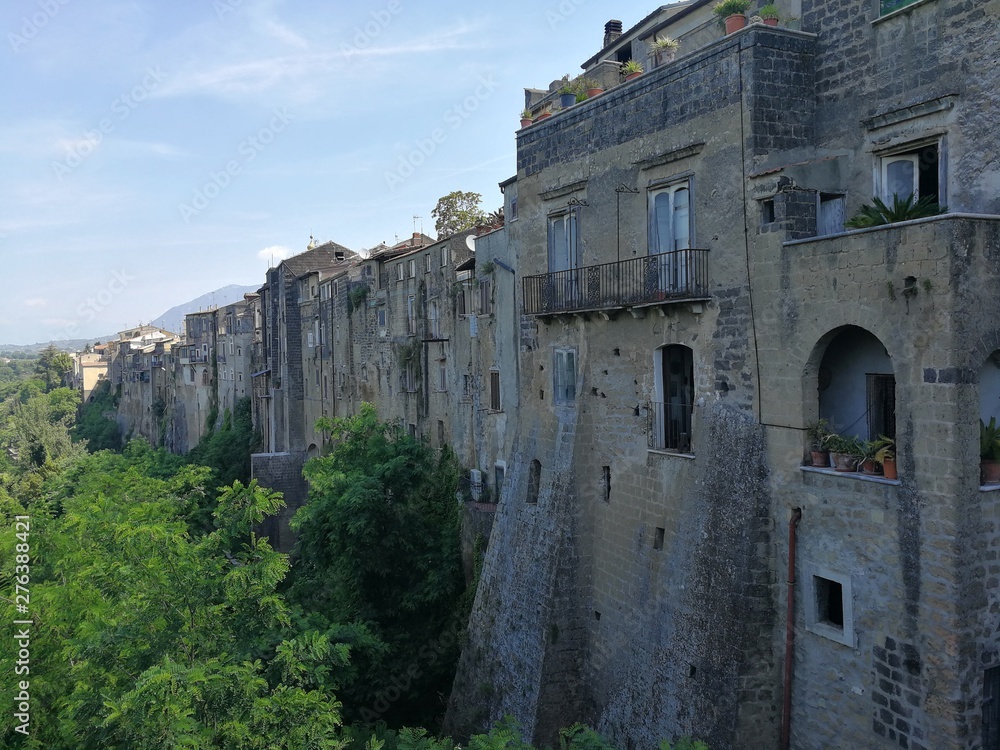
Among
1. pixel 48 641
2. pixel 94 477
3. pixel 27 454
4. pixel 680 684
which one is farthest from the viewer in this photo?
pixel 27 454

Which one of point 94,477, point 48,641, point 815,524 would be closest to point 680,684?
point 815,524

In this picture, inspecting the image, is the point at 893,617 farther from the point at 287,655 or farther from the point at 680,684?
the point at 287,655

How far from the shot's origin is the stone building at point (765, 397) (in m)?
10.4

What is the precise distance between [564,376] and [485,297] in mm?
7384

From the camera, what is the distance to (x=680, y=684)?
13703 mm

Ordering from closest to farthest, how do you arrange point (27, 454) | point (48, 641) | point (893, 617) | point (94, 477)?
point (893, 617)
point (48, 641)
point (94, 477)
point (27, 454)

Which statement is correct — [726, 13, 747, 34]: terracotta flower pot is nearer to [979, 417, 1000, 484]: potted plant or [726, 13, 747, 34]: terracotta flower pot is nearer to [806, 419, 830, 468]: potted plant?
[806, 419, 830, 468]: potted plant

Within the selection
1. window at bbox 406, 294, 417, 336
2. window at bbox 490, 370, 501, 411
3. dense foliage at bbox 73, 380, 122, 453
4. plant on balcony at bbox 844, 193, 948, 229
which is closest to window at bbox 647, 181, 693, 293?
plant on balcony at bbox 844, 193, 948, 229

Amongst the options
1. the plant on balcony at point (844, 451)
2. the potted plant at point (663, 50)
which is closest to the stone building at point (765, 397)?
the plant on balcony at point (844, 451)

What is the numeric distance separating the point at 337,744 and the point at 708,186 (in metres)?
10.7

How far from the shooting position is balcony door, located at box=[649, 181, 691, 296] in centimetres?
1460

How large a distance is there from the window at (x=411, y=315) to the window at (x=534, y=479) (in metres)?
13.8

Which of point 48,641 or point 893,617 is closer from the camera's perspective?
point 893,617

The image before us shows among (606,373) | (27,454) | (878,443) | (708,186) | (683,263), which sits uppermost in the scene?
(708,186)
